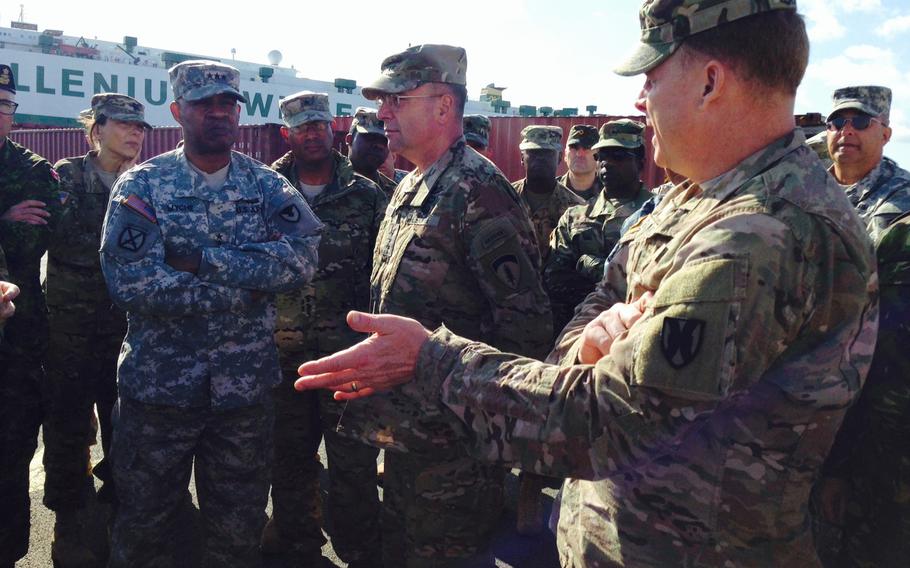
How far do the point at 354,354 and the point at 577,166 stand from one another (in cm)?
449

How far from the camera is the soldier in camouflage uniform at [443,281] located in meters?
2.29

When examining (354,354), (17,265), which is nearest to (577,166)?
(17,265)

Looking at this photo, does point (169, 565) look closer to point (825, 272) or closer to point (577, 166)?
point (825, 272)

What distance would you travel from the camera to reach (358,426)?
218 centimetres

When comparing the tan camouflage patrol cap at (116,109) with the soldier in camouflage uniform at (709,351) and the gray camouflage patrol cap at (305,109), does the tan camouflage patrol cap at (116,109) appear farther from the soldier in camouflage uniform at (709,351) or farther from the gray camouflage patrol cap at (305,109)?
the soldier in camouflage uniform at (709,351)

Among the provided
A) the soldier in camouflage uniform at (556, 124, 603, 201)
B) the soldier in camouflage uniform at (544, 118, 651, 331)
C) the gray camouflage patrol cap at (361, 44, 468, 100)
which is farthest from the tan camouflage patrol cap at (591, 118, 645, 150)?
the gray camouflage patrol cap at (361, 44, 468, 100)

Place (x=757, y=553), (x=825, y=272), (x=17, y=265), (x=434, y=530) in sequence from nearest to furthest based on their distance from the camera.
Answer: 1. (x=825, y=272)
2. (x=757, y=553)
3. (x=434, y=530)
4. (x=17, y=265)

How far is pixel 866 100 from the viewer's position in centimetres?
398

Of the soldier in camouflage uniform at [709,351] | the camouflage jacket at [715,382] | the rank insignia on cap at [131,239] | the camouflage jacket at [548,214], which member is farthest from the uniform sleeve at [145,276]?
the camouflage jacket at [548,214]

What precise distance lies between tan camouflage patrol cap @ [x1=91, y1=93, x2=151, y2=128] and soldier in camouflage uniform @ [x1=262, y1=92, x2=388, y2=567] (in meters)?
1.04

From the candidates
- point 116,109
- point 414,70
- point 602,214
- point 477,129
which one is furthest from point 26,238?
point 477,129

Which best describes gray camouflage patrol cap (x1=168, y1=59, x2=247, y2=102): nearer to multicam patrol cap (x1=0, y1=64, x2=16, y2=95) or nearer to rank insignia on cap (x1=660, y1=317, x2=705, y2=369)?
multicam patrol cap (x1=0, y1=64, x2=16, y2=95)

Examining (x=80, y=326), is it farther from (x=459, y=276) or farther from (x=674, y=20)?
(x=674, y=20)

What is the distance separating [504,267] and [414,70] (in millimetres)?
814
